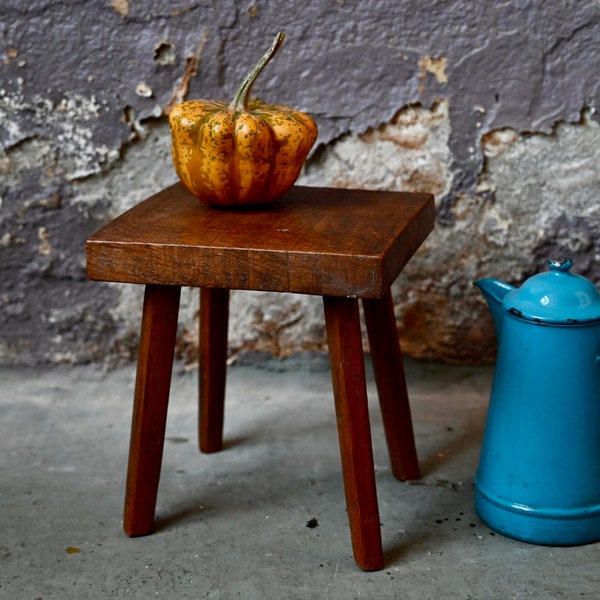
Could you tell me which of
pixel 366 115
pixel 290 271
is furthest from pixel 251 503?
pixel 366 115

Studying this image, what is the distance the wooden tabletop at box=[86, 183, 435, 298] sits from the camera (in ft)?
4.51

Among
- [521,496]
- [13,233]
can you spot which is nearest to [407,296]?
[521,496]

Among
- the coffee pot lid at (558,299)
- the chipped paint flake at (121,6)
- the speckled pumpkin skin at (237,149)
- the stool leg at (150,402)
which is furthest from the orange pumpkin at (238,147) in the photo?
the chipped paint flake at (121,6)

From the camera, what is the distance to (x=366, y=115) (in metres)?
2.02

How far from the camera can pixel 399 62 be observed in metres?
1.99

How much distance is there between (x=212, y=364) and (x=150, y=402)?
332mm

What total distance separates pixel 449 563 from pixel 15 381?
1.15 meters

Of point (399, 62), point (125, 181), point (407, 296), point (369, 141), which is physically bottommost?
point (407, 296)

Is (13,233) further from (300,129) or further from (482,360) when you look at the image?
(482,360)

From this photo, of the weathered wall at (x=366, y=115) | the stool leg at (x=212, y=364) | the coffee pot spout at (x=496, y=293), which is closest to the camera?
the coffee pot spout at (x=496, y=293)

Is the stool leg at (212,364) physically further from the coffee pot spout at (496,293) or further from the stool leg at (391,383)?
the coffee pot spout at (496,293)

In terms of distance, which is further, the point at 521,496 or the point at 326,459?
the point at 326,459

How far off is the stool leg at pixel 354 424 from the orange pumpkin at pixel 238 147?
0.24 m

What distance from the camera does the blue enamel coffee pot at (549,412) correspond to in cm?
154
